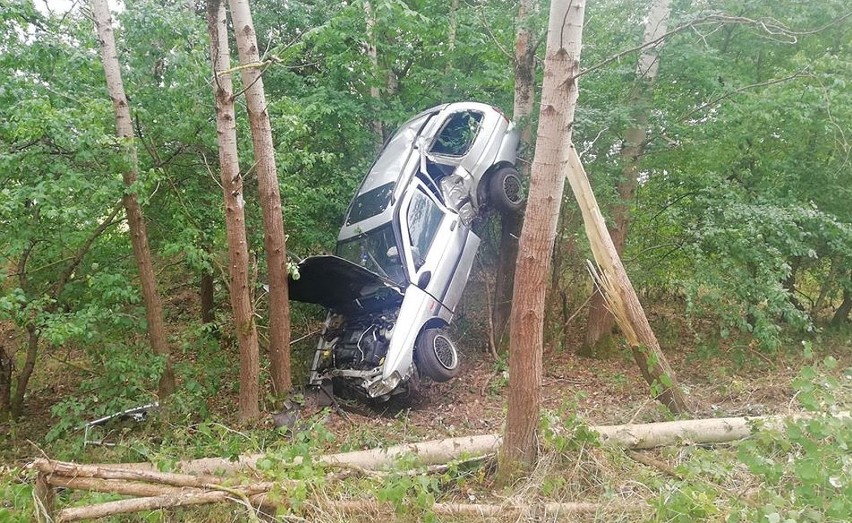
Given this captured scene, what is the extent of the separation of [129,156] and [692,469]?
5.11 metres

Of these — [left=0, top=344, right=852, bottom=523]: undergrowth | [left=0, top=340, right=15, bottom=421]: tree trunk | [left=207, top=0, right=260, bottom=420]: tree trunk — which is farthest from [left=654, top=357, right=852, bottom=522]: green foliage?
[left=0, top=340, right=15, bottom=421]: tree trunk

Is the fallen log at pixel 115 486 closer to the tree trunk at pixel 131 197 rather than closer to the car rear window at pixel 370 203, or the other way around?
the tree trunk at pixel 131 197

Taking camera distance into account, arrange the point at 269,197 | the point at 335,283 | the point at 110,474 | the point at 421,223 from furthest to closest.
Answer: the point at 421,223 < the point at 335,283 < the point at 269,197 < the point at 110,474

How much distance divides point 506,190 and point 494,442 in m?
4.01

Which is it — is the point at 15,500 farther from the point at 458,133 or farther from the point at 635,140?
the point at 635,140

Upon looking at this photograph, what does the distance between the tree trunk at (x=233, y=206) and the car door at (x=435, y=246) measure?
6.29 feet

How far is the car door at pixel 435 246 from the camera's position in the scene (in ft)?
20.1

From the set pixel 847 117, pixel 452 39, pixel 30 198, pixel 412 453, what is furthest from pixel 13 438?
pixel 847 117

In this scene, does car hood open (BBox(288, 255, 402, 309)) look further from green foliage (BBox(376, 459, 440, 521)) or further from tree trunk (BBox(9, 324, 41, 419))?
green foliage (BBox(376, 459, 440, 521))

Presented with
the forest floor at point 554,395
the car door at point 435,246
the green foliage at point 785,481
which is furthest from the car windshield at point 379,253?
the green foliage at point 785,481

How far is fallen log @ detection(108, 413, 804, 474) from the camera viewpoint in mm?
3930

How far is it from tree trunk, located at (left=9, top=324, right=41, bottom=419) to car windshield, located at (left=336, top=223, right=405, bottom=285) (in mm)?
3373

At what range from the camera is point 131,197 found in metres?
5.05

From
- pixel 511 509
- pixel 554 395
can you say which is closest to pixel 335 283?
pixel 554 395
